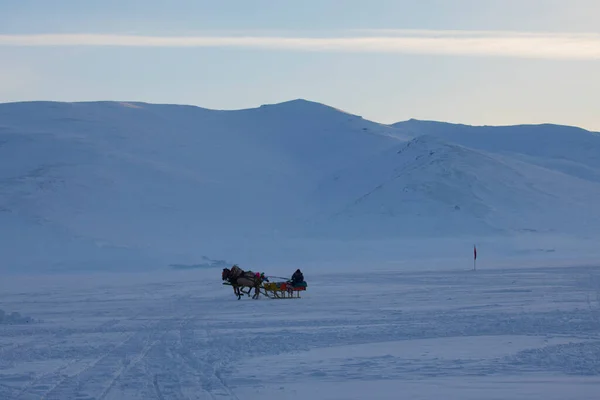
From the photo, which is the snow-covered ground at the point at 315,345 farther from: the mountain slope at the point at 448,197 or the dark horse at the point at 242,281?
the mountain slope at the point at 448,197

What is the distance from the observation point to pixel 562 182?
87812 millimetres

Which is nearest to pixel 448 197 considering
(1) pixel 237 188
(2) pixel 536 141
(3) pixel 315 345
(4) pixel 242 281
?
(1) pixel 237 188

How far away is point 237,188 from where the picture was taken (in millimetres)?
83688

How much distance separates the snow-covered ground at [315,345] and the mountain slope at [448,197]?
40672 mm

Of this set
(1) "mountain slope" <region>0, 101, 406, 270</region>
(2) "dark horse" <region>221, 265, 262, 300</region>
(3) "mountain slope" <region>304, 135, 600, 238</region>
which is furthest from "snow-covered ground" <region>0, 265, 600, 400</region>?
(3) "mountain slope" <region>304, 135, 600, 238</region>

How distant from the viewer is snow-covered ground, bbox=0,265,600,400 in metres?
12.3

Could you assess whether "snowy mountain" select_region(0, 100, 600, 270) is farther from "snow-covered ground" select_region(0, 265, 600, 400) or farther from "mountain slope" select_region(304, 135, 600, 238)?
"snow-covered ground" select_region(0, 265, 600, 400)

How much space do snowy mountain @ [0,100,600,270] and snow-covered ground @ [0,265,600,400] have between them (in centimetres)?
3101

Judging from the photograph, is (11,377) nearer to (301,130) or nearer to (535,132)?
(301,130)

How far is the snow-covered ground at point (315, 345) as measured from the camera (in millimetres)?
12258

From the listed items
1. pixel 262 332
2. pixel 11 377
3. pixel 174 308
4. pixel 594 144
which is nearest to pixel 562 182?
pixel 594 144

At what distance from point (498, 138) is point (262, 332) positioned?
4498 inches

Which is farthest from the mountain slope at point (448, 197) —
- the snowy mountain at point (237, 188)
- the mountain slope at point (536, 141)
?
the mountain slope at point (536, 141)

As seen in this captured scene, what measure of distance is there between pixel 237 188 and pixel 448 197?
16.5 m
